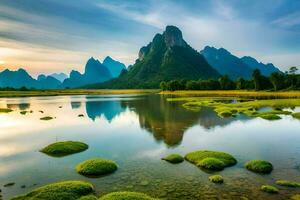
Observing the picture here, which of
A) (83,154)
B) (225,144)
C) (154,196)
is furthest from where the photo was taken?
(225,144)

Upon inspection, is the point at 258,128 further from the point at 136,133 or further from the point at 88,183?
the point at 88,183

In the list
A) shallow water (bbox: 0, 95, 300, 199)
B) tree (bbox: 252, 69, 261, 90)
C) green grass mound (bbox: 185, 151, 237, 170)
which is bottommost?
shallow water (bbox: 0, 95, 300, 199)

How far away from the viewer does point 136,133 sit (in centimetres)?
5400

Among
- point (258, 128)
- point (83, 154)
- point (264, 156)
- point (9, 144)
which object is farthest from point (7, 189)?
point (258, 128)

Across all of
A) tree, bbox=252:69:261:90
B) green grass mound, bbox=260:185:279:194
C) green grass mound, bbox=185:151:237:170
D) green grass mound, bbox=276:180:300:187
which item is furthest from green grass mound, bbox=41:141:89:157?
tree, bbox=252:69:261:90

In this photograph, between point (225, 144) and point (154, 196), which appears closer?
point (154, 196)

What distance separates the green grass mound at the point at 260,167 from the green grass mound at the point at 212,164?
2.85 meters

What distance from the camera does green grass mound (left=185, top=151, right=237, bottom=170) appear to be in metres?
29.9

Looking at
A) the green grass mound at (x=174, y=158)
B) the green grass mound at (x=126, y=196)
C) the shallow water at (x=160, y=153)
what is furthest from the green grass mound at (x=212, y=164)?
the green grass mound at (x=126, y=196)

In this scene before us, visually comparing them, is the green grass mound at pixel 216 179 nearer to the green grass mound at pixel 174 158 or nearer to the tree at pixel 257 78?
the green grass mound at pixel 174 158

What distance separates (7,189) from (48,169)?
251 inches

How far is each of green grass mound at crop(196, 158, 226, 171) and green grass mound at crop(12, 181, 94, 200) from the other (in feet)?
43.0

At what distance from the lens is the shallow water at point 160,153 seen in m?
24.4

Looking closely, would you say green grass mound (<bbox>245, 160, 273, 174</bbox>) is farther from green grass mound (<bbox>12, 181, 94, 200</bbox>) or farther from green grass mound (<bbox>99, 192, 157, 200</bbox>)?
green grass mound (<bbox>12, 181, 94, 200</bbox>)
